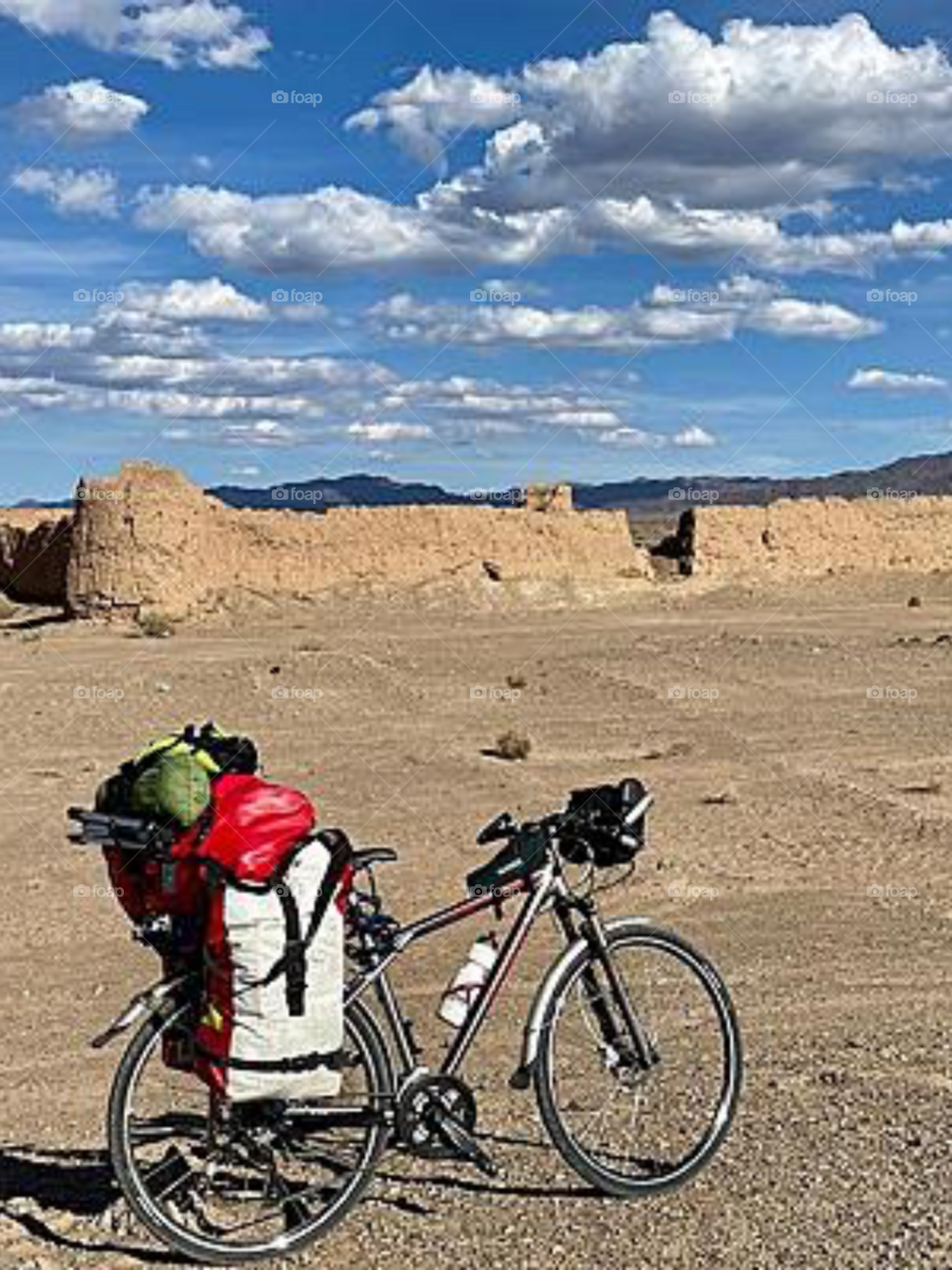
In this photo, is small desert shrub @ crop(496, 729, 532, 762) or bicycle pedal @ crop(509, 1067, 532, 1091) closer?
bicycle pedal @ crop(509, 1067, 532, 1091)

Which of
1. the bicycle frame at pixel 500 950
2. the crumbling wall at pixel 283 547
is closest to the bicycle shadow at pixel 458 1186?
the bicycle frame at pixel 500 950

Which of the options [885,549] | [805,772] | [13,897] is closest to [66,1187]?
[13,897]

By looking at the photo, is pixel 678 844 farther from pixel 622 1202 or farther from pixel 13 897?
pixel 622 1202

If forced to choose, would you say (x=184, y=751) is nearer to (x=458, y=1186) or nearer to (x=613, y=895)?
(x=458, y=1186)

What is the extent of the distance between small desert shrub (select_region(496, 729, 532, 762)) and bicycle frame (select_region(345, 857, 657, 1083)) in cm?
1086

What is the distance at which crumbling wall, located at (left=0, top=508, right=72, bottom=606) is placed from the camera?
34.5 metres

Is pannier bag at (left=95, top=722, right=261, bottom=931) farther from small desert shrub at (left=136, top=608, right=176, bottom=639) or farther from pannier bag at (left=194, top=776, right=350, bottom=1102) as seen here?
small desert shrub at (left=136, top=608, right=176, bottom=639)

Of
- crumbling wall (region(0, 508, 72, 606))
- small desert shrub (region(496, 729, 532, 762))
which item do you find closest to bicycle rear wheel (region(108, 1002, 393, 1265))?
small desert shrub (region(496, 729, 532, 762))

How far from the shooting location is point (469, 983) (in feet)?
15.6

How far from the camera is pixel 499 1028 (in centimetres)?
709

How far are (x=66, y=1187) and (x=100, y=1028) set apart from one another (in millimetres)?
2522

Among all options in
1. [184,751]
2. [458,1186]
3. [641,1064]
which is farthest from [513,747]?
[184,751]

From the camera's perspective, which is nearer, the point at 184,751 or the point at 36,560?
the point at 184,751

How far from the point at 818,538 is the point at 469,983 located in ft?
121
